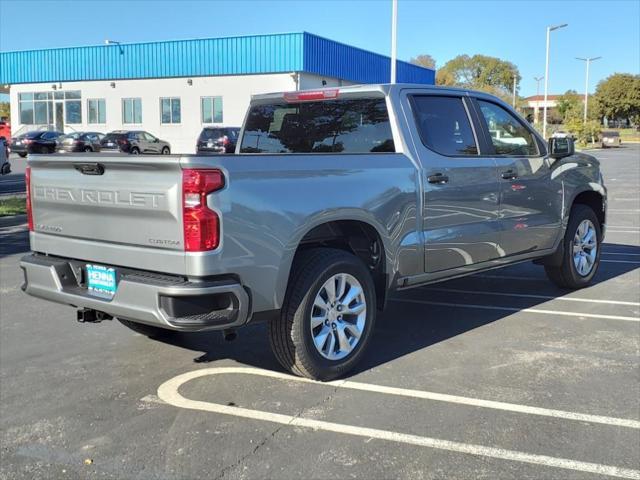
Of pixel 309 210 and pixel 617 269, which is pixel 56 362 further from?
pixel 617 269

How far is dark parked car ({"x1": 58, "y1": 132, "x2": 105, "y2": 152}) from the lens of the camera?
32.9m

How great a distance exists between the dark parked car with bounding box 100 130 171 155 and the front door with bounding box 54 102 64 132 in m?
12.9

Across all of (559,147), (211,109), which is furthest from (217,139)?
(559,147)

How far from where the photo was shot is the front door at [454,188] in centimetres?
516

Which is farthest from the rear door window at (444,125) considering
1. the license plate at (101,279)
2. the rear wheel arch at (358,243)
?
the license plate at (101,279)

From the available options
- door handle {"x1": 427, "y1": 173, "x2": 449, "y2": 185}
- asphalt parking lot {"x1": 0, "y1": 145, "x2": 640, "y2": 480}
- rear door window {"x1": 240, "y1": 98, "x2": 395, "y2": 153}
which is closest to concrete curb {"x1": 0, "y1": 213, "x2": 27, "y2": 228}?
asphalt parking lot {"x1": 0, "y1": 145, "x2": 640, "y2": 480}

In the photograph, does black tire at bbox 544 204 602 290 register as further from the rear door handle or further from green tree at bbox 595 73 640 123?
green tree at bbox 595 73 640 123

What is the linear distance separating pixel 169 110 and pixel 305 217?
4103cm

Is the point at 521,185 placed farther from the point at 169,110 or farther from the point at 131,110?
the point at 131,110

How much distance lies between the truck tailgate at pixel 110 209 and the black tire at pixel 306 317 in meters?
0.83

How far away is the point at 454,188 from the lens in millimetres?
5328

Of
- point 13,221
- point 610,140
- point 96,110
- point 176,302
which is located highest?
point 96,110

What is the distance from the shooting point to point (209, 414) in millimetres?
4008

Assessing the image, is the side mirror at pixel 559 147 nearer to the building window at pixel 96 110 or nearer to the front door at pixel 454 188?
the front door at pixel 454 188
